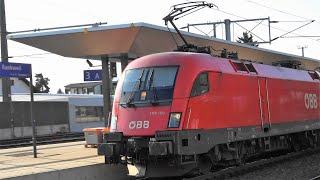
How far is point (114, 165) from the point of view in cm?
1234

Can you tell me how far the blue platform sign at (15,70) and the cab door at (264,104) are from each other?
6792 mm

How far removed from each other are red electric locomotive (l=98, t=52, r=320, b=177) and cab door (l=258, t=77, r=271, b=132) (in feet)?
0.20

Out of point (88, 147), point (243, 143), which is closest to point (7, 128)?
point (88, 147)

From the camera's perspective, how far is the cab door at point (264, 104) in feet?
45.5

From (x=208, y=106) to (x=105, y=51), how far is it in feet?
16.7

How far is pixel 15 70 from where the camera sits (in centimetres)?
1408

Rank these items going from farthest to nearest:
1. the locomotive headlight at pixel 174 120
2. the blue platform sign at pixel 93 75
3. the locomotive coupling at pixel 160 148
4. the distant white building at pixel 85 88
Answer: the distant white building at pixel 85 88, the blue platform sign at pixel 93 75, the locomotive headlight at pixel 174 120, the locomotive coupling at pixel 160 148

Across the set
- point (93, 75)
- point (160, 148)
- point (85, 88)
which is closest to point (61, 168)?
point (160, 148)

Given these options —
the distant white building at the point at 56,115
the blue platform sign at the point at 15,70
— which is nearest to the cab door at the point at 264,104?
the blue platform sign at the point at 15,70

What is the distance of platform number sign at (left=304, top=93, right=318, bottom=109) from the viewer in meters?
17.4

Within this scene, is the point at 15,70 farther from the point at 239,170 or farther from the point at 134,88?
the point at 239,170

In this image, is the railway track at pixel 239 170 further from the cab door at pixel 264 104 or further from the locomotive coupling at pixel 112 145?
the locomotive coupling at pixel 112 145

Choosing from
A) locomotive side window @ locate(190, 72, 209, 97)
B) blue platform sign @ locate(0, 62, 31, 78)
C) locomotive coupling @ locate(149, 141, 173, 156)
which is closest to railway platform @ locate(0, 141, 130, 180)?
locomotive coupling @ locate(149, 141, 173, 156)

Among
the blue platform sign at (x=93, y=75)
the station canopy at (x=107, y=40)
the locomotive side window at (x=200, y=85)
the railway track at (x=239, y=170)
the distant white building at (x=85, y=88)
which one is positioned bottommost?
the railway track at (x=239, y=170)
